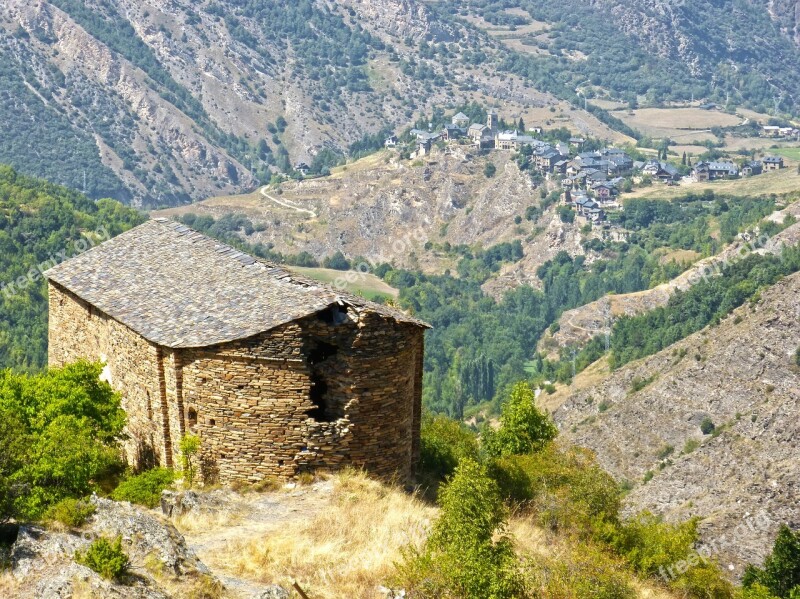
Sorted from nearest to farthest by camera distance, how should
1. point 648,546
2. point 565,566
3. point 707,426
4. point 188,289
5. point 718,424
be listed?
point 565,566
point 188,289
point 648,546
point 718,424
point 707,426

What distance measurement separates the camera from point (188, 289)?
3297 centimetres

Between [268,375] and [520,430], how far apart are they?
575 inches

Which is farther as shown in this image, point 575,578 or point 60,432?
point 60,432

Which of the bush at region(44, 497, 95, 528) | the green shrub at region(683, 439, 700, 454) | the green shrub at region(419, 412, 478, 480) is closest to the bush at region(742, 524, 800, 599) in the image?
the green shrub at region(419, 412, 478, 480)

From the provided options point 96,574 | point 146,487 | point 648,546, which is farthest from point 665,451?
point 96,574

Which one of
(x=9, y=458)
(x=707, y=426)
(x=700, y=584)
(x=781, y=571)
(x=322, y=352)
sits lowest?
(x=707, y=426)

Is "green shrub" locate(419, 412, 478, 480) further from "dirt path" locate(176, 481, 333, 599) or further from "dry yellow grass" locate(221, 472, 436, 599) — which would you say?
"dirt path" locate(176, 481, 333, 599)

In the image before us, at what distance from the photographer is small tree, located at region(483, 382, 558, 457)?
41.8m

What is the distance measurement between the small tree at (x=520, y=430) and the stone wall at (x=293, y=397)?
34.7 feet

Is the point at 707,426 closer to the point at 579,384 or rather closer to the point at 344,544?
the point at 579,384

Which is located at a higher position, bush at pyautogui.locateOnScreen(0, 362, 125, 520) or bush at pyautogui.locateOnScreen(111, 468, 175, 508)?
bush at pyautogui.locateOnScreen(0, 362, 125, 520)

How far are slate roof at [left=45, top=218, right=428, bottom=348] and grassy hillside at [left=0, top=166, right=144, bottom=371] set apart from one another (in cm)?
7270

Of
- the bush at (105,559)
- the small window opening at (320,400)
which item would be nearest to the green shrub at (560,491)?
the small window opening at (320,400)

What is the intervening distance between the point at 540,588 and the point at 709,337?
331 feet
